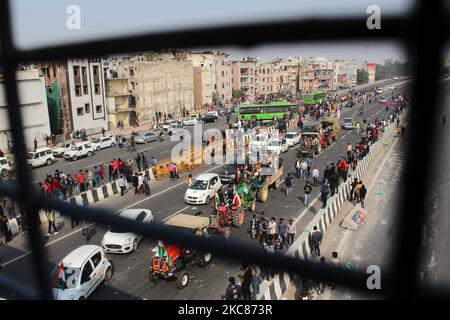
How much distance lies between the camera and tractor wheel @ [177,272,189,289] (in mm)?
8148

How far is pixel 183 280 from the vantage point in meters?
8.22

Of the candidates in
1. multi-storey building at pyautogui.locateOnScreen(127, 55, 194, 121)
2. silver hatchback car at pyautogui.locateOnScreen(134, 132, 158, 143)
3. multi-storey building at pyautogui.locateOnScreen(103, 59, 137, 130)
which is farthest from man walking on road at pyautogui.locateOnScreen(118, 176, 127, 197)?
multi-storey building at pyautogui.locateOnScreen(103, 59, 137, 130)

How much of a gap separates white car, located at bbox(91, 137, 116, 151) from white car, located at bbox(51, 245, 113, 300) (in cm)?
1675

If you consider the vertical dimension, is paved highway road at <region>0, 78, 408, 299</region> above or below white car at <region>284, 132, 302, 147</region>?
below

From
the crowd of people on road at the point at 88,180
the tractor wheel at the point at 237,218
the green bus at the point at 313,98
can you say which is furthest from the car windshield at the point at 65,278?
the green bus at the point at 313,98

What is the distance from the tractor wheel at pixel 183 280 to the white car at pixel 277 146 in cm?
1395

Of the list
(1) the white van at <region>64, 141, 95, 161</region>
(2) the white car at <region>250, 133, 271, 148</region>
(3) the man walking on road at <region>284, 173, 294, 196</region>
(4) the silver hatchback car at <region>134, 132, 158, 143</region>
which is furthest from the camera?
(4) the silver hatchback car at <region>134, 132, 158, 143</region>

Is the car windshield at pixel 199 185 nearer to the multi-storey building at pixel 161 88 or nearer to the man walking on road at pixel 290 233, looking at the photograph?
the man walking on road at pixel 290 233

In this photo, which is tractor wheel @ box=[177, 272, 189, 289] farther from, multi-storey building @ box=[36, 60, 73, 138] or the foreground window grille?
multi-storey building @ box=[36, 60, 73, 138]

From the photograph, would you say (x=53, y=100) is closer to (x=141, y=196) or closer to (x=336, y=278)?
(x=141, y=196)

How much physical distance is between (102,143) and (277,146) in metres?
10.8

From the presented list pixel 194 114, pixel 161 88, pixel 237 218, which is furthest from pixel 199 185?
pixel 194 114

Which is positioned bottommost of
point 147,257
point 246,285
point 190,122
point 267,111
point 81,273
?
point 147,257

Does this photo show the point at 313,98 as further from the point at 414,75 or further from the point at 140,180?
the point at 414,75
